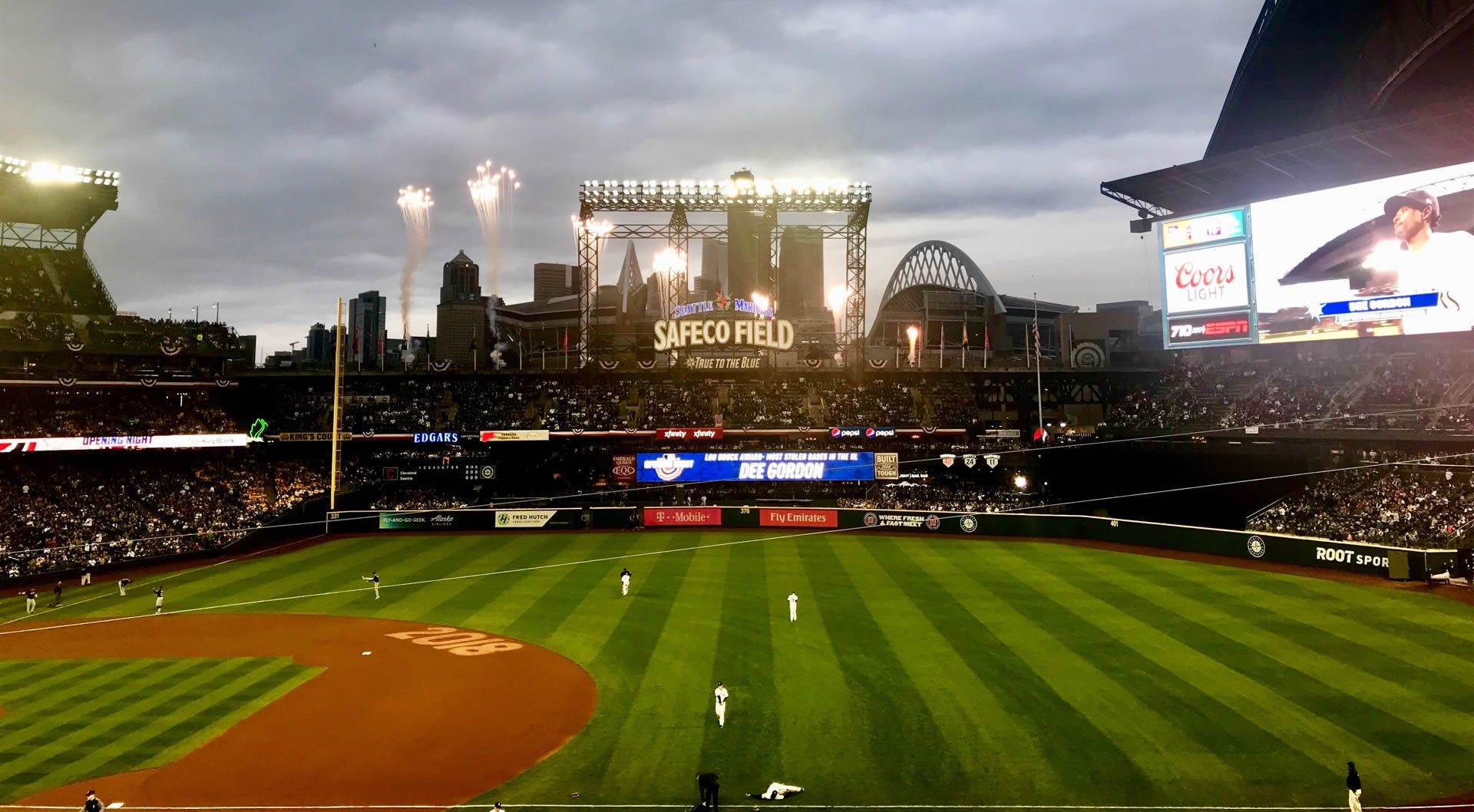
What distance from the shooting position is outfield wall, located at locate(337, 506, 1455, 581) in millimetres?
33875

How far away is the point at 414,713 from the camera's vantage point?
1983cm

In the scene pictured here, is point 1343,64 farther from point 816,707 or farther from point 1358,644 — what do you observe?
point 816,707

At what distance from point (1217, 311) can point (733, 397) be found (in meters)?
34.5

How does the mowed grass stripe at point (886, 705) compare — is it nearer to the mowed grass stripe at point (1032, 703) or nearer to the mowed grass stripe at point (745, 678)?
the mowed grass stripe at point (1032, 703)

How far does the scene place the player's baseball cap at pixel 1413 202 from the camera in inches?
1363

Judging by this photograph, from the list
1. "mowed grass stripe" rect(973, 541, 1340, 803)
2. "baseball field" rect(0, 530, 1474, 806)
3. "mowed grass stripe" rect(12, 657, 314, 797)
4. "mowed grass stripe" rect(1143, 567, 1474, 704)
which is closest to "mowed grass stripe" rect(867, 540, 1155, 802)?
"baseball field" rect(0, 530, 1474, 806)

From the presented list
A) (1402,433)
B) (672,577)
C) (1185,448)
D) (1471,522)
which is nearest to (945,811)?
(672,577)

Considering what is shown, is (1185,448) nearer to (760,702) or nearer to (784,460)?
(784,460)

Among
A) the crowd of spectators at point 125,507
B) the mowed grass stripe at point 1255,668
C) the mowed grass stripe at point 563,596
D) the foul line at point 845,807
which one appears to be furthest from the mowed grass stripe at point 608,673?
the crowd of spectators at point 125,507

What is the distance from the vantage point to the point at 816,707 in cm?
1938

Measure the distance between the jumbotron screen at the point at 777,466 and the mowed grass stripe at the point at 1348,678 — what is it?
81.9 feet

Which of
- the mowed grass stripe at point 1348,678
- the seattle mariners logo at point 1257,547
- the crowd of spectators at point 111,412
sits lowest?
the mowed grass stripe at point 1348,678

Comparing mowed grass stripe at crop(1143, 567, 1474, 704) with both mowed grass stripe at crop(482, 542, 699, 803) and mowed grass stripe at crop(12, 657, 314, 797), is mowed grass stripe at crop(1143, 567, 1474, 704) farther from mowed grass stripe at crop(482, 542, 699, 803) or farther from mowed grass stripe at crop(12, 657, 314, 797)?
mowed grass stripe at crop(12, 657, 314, 797)

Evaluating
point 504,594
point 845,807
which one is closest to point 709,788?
point 845,807
